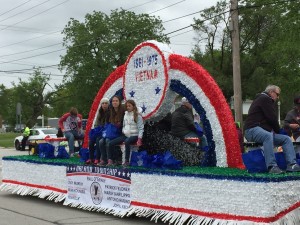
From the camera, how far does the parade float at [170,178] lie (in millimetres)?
6457

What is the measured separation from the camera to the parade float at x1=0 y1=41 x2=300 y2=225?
6457 millimetres

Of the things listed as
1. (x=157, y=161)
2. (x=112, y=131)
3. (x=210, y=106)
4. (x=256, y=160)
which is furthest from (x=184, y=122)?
(x=256, y=160)

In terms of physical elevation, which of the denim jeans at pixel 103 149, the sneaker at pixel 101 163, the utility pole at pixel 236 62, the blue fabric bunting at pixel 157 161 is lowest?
the sneaker at pixel 101 163

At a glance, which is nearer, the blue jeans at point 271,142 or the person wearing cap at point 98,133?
the blue jeans at point 271,142

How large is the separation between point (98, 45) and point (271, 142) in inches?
1725

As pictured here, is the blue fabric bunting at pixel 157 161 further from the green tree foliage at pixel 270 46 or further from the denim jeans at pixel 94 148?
the green tree foliage at pixel 270 46

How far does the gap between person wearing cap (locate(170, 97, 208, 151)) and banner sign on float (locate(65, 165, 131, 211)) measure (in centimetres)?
167

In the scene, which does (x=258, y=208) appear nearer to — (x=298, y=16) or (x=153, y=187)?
(x=153, y=187)

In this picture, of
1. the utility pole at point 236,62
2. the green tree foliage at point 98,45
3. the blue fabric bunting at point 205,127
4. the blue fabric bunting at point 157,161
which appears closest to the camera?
the blue fabric bunting at point 157,161

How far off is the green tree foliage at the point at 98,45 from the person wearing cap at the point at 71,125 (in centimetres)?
3521

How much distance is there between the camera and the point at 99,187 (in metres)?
9.08

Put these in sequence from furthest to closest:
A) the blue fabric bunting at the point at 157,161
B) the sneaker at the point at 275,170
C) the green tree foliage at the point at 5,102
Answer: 1. the green tree foliage at the point at 5,102
2. the blue fabric bunting at the point at 157,161
3. the sneaker at the point at 275,170

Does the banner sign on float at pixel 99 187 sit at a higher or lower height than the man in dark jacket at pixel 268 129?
lower

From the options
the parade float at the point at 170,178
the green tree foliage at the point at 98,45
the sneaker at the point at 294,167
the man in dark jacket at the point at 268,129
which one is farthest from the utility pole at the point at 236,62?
the green tree foliage at the point at 98,45
